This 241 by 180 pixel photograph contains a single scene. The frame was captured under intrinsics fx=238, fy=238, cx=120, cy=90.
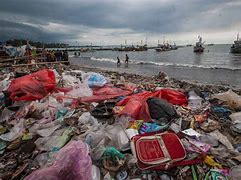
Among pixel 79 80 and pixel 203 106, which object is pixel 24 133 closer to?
pixel 79 80

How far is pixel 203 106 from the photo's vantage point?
5777 millimetres

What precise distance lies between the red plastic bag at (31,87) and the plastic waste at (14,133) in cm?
117

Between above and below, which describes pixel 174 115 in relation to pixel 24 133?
above

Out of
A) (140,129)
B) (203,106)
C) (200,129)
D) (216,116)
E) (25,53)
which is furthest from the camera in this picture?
(25,53)

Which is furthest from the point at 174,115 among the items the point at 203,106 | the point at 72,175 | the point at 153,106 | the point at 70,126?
the point at 72,175

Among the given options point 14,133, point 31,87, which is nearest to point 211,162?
point 14,133

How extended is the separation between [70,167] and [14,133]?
2.16 metres

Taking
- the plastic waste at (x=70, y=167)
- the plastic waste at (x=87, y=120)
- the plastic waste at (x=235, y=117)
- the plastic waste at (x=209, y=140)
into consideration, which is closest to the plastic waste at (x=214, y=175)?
the plastic waste at (x=209, y=140)

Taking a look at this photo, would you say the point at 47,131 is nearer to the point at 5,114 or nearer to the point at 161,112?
→ the point at 5,114

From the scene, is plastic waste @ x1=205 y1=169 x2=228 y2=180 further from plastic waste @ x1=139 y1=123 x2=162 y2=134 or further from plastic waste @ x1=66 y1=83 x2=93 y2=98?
plastic waste @ x1=66 y1=83 x2=93 y2=98

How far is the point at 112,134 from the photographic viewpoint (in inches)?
153

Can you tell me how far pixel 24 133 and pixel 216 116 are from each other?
4.01 meters

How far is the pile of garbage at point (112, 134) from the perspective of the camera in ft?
10.4

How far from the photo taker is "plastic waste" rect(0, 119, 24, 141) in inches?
177
